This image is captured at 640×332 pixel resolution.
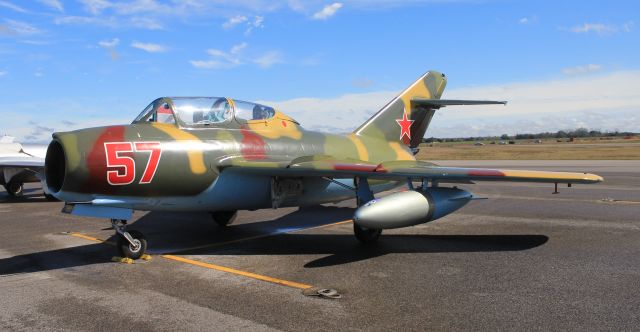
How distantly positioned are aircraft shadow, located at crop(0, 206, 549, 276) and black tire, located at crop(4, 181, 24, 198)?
1153 cm

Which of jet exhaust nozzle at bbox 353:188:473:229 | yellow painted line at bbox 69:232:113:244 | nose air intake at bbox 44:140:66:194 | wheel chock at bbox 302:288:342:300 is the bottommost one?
yellow painted line at bbox 69:232:113:244

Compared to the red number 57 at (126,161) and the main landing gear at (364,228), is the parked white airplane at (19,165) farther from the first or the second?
the main landing gear at (364,228)

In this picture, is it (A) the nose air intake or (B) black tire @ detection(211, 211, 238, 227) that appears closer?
(A) the nose air intake

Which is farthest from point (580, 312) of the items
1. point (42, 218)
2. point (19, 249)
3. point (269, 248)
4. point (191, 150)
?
point (42, 218)

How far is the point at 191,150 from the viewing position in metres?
7.87

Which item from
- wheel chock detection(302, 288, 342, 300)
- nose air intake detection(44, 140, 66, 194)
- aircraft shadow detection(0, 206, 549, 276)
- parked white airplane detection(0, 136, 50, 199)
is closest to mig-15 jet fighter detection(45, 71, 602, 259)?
nose air intake detection(44, 140, 66, 194)

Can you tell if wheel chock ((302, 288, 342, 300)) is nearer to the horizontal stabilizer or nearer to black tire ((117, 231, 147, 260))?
black tire ((117, 231, 147, 260))

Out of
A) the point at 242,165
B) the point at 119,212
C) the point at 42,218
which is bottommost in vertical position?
the point at 42,218

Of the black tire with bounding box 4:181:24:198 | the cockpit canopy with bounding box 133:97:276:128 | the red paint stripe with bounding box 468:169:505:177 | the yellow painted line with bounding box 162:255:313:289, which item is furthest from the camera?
the black tire with bounding box 4:181:24:198

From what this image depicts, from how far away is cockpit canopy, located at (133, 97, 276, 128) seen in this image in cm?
827

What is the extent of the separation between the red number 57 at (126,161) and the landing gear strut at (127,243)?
854mm

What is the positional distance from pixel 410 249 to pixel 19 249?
718 centimetres

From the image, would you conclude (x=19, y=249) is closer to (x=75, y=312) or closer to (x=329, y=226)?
(x=75, y=312)

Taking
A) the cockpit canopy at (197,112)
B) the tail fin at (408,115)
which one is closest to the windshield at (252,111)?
the cockpit canopy at (197,112)
